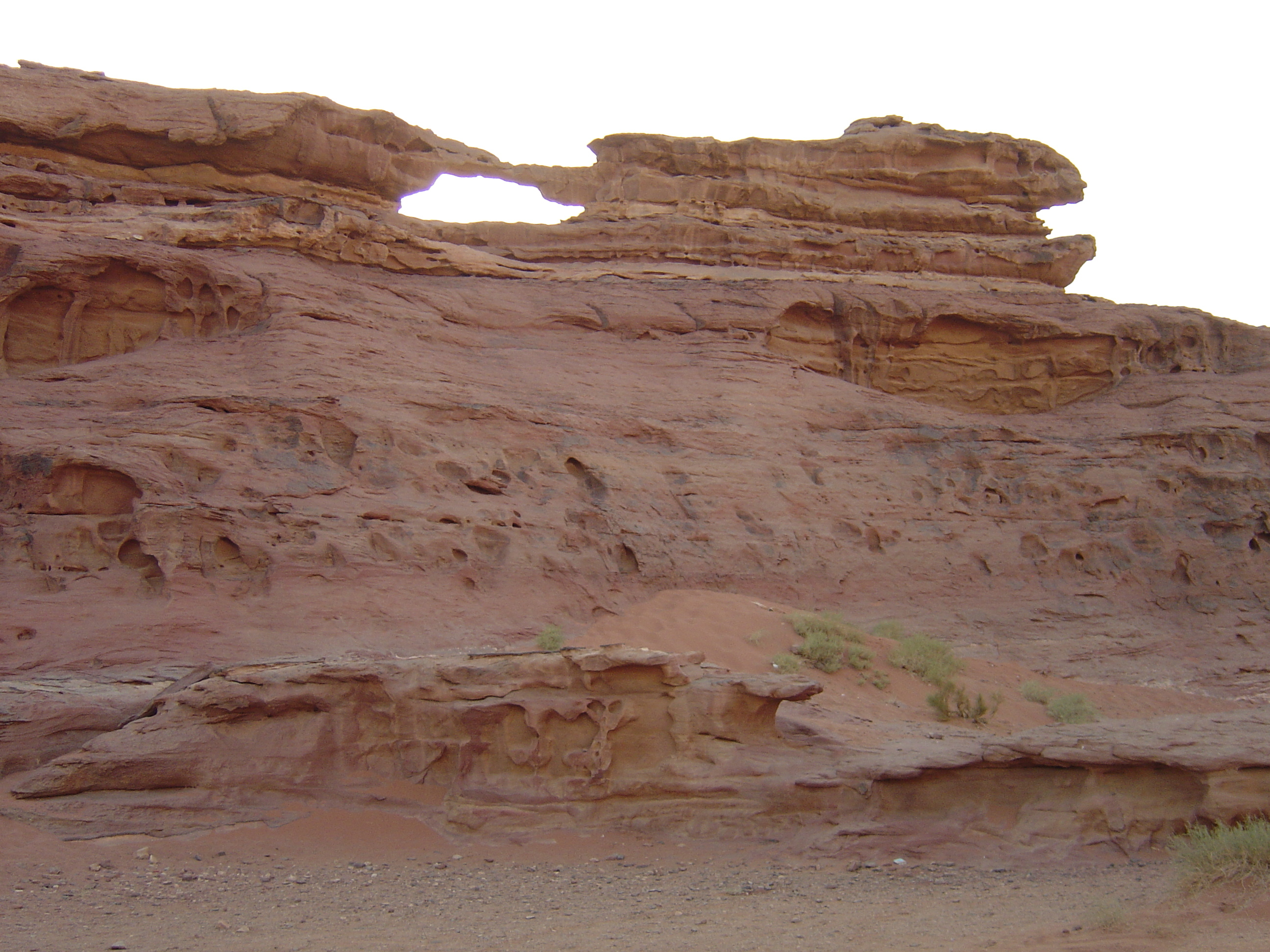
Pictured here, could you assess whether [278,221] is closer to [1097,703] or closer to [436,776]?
[436,776]

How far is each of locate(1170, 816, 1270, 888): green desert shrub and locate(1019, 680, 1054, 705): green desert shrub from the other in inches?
272

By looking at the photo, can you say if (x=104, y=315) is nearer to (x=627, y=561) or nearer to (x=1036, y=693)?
(x=627, y=561)

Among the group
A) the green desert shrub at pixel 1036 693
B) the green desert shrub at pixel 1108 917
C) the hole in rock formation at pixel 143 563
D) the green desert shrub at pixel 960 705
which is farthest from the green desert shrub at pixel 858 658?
the hole in rock formation at pixel 143 563

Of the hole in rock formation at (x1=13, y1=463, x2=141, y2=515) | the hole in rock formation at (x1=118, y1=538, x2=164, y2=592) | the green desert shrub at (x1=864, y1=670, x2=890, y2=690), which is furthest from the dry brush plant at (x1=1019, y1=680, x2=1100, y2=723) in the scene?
the hole in rock formation at (x1=13, y1=463, x2=141, y2=515)

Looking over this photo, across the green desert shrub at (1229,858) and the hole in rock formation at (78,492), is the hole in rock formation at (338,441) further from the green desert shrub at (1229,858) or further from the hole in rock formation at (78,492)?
the green desert shrub at (1229,858)

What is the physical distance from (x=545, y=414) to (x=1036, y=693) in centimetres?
755

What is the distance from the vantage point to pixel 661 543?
1399 cm

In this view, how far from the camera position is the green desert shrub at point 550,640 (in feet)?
36.7

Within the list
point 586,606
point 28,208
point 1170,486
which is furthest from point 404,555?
point 1170,486

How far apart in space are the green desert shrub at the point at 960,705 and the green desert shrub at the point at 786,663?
1.56 meters

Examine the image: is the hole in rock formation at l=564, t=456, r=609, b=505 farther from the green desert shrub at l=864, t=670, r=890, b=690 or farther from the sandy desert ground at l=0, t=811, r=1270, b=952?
the sandy desert ground at l=0, t=811, r=1270, b=952

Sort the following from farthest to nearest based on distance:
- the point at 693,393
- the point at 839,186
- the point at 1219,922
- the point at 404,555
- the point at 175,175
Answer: the point at 839,186 < the point at 175,175 < the point at 693,393 < the point at 404,555 < the point at 1219,922

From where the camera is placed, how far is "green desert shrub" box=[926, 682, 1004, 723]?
11523mm

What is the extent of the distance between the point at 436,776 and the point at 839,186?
18.3 m
